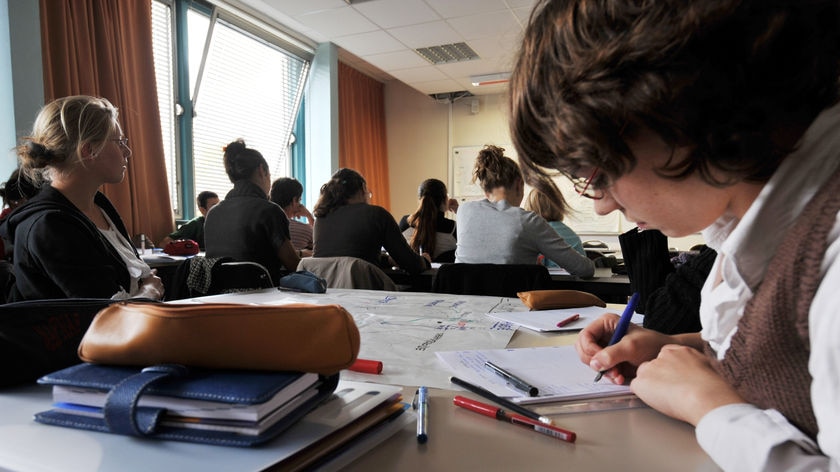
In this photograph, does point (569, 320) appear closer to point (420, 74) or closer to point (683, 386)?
point (683, 386)

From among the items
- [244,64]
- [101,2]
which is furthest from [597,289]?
[244,64]

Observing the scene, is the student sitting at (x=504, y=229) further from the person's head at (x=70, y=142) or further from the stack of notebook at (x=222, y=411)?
the stack of notebook at (x=222, y=411)

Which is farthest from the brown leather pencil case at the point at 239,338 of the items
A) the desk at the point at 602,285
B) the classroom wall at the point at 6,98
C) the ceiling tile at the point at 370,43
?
the ceiling tile at the point at 370,43

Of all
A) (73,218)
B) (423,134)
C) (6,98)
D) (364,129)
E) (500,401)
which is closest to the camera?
(500,401)

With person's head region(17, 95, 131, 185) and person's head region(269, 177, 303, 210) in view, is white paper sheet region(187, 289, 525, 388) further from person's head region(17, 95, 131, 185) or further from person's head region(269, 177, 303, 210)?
person's head region(269, 177, 303, 210)

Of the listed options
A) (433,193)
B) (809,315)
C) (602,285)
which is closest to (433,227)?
(433,193)

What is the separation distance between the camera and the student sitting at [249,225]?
2.62 metres

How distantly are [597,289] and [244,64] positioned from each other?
14.5ft

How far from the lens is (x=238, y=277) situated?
1.57 meters

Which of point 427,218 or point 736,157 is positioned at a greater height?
point 736,157

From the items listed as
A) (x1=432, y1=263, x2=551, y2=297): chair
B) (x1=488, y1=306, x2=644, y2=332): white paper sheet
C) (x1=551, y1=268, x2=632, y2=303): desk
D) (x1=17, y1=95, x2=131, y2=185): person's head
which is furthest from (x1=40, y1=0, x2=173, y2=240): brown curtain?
(x1=488, y1=306, x2=644, y2=332): white paper sheet

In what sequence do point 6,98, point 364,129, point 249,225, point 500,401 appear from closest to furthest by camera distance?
point 500,401, point 249,225, point 6,98, point 364,129

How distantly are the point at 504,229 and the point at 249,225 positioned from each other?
127 centimetres

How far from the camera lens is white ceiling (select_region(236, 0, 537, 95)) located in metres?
4.42
